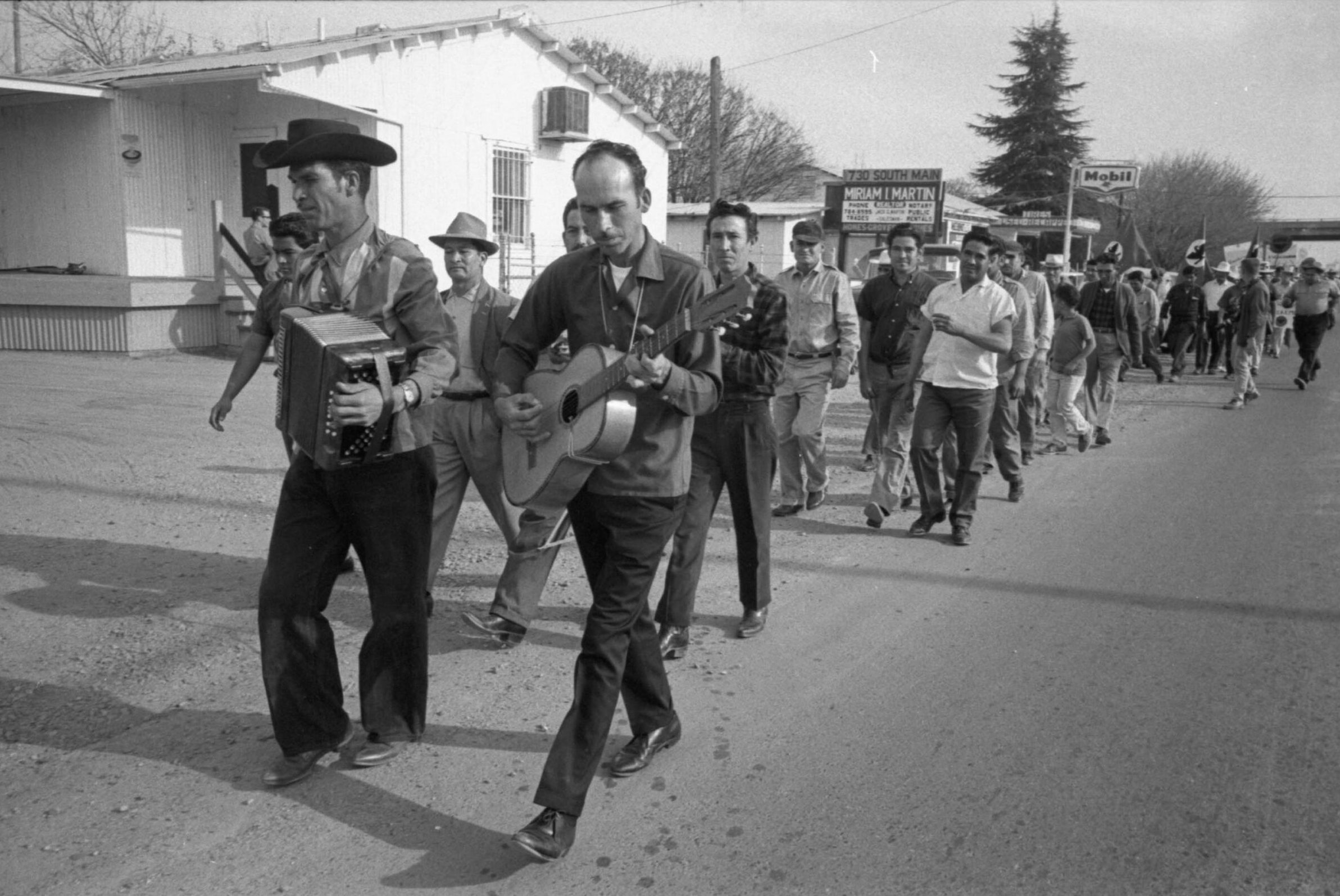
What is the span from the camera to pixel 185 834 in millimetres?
3248

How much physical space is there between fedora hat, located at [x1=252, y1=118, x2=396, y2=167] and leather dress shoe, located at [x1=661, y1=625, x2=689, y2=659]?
7.48 ft

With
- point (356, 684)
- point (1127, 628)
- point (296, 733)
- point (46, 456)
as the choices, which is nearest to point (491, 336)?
point (356, 684)

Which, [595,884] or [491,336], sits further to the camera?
[491,336]

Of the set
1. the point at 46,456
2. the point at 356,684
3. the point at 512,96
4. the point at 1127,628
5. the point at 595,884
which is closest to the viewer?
the point at 595,884

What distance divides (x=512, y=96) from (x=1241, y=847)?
1739 centimetres

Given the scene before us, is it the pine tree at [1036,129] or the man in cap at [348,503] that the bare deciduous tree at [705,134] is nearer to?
the pine tree at [1036,129]

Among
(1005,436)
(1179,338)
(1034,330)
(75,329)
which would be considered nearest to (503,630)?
(1005,436)

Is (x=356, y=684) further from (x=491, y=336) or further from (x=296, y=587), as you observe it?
(x=491, y=336)

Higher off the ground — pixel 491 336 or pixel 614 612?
pixel 491 336

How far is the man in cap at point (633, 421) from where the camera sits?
3188 mm

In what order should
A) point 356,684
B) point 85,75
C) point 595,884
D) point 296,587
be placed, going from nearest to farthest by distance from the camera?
point 595,884 < point 296,587 < point 356,684 < point 85,75

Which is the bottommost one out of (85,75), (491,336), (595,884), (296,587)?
(595,884)

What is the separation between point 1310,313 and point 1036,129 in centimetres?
4929

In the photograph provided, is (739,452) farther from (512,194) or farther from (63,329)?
(512,194)
